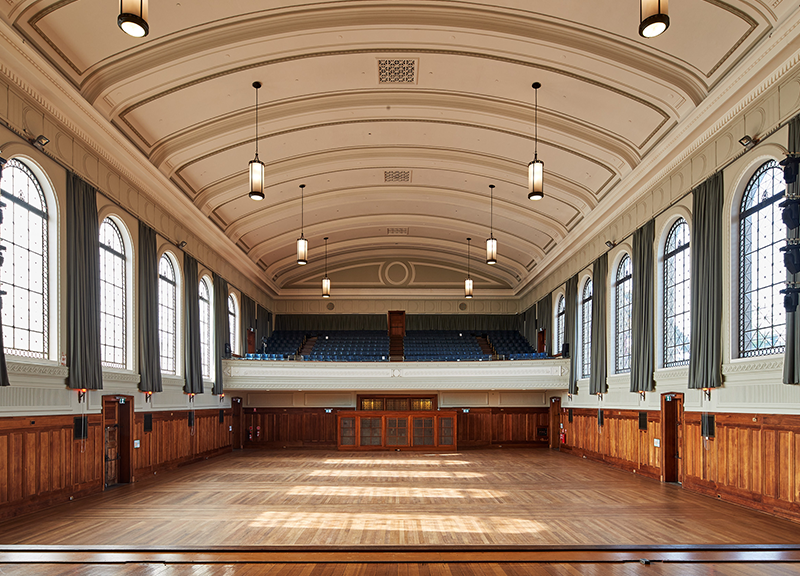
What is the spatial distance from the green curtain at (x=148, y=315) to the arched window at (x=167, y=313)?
2.96ft

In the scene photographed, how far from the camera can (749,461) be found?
911 centimetres

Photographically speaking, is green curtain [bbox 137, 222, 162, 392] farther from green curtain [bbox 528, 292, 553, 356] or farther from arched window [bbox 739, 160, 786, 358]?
green curtain [bbox 528, 292, 553, 356]

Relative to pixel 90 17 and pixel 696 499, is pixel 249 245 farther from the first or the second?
pixel 696 499

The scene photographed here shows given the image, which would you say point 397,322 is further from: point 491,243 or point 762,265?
point 762,265

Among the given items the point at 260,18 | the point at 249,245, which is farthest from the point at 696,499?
the point at 249,245

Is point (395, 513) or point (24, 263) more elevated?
point (24, 263)

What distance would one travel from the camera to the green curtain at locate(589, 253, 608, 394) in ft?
50.4

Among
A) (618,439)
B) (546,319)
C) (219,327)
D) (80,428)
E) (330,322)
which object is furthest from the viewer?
(330,322)

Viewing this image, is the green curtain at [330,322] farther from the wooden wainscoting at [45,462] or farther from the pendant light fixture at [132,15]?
the pendant light fixture at [132,15]

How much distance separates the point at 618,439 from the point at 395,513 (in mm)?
7703

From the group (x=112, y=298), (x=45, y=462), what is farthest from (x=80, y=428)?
(x=112, y=298)

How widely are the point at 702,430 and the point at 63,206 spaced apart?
444 inches

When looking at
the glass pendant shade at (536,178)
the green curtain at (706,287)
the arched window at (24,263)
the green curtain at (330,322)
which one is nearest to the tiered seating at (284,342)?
the green curtain at (330,322)

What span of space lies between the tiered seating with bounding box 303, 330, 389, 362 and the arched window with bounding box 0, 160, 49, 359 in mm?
12592
